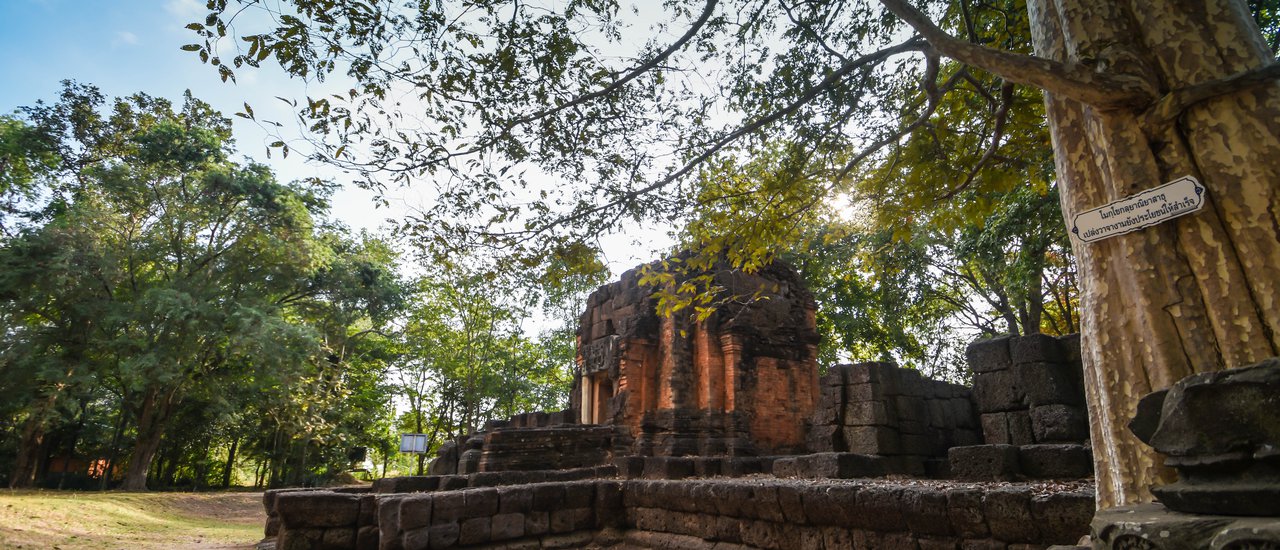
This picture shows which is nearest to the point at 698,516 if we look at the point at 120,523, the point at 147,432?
the point at 120,523

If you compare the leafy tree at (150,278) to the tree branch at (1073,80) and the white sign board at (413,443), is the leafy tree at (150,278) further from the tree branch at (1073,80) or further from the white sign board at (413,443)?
the tree branch at (1073,80)

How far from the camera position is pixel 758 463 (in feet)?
31.0

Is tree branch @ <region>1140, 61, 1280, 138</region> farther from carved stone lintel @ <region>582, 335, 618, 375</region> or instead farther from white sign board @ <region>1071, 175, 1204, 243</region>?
carved stone lintel @ <region>582, 335, 618, 375</region>

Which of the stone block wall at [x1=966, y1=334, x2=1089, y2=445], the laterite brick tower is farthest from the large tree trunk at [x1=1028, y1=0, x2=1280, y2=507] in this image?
the laterite brick tower

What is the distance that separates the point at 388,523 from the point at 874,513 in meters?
4.12

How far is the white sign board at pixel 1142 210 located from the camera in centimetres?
208

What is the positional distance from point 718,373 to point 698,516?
7.26m

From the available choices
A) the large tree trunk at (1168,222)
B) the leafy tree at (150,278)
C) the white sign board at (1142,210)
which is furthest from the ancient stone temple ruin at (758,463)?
the leafy tree at (150,278)

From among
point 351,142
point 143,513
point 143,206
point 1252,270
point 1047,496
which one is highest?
point 143,206

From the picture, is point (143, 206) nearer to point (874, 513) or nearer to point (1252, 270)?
point (874, 513)

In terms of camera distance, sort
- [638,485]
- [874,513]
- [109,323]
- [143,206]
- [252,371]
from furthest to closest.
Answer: [252,371], [143,206], [109,323], [638,485], [874,513]

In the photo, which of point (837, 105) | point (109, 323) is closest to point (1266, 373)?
point (837, 105)

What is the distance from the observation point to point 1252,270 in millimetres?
1964

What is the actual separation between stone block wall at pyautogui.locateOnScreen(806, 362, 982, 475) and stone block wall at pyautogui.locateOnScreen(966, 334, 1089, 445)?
1140 millimetres
